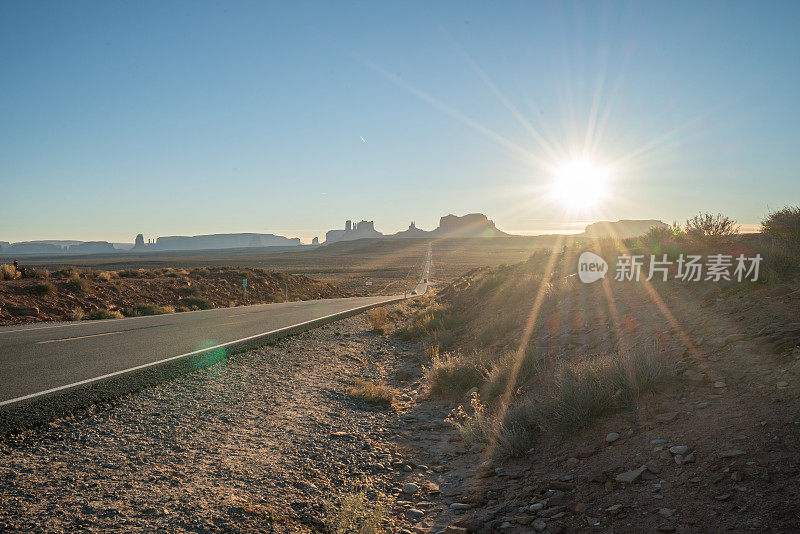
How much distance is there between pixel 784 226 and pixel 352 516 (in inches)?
499

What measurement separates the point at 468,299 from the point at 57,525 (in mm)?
16018

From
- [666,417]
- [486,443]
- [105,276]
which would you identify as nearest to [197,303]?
[105,276]

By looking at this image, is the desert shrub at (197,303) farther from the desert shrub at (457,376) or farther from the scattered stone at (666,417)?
the scattered stone at (666,417)

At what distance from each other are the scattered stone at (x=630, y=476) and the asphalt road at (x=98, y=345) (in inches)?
310

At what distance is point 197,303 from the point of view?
24.6 m

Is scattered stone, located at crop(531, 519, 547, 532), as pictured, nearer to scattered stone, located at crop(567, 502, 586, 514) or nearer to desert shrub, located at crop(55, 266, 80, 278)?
scattered stone, located at crop(567, 502, 586, 514)

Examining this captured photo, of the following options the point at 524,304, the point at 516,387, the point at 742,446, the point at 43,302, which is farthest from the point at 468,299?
the point at 43,302

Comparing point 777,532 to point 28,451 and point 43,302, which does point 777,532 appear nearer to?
point 28,451

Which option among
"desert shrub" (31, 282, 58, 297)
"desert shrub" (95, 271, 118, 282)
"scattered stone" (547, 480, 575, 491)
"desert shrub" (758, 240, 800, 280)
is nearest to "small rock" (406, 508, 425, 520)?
"scattered stone" (547, 480, 575, 491)

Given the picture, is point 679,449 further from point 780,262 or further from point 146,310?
point 146,310

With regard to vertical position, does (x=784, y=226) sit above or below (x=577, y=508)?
above

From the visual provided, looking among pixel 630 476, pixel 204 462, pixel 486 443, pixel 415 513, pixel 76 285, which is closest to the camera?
pixel 630 476

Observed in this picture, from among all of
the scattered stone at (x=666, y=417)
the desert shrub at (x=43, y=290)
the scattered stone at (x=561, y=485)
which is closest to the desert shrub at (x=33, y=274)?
the desert shrub at (x=43, y=290)

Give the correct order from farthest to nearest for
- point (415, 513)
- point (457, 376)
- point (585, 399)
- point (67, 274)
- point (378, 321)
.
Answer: point (67, 274)
point (378, 321)
point (457, 376)
point (585, 399)
point (415, 513)
